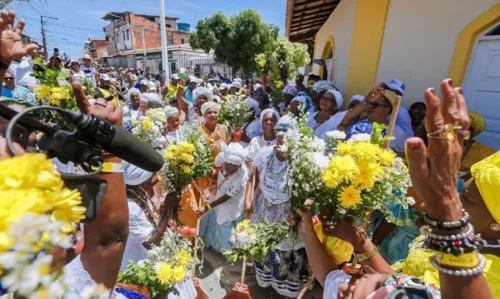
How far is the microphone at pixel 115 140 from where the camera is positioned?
34.1 inches

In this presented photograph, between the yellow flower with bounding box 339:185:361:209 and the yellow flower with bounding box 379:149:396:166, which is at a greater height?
the yellow flower with bounding box 379:149:396:166

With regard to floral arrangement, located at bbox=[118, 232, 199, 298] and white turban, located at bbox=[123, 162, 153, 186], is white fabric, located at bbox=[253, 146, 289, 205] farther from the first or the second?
white turban, located at bbox=[123, 162, 153, 186]

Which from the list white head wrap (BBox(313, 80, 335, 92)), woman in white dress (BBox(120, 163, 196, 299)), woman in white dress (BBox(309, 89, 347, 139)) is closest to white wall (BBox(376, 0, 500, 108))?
woman in white dress (BBox(309, 89, 347, 139))

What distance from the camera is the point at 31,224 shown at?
1.74 feet

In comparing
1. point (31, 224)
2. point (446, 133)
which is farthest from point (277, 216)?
point (31, 224)

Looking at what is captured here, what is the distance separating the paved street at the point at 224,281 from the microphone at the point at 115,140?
3.23m

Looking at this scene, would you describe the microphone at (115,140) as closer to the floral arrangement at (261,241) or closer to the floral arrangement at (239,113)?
the floral arrangement at (261,241)

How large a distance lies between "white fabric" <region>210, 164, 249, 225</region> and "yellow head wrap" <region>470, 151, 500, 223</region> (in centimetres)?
289

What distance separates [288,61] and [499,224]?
10405 millimetres

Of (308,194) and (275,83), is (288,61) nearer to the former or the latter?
(275,83)

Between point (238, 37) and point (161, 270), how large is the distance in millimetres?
22273

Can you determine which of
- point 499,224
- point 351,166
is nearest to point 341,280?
point 351,166

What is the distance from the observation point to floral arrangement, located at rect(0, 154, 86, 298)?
52cm

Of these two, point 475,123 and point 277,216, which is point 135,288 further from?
point 475,123
